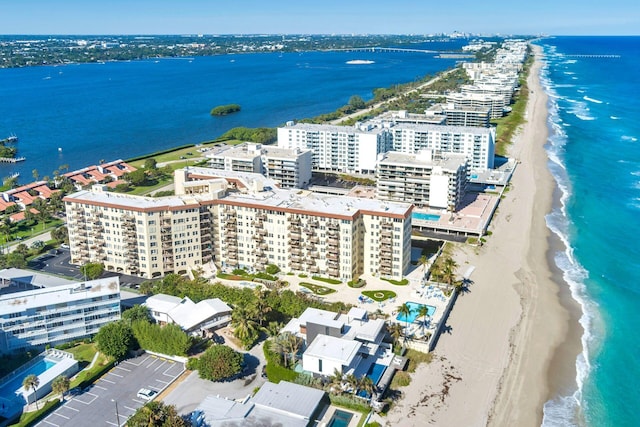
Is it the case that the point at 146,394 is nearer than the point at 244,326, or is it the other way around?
the point at 146,394

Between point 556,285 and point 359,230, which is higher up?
point 359,230

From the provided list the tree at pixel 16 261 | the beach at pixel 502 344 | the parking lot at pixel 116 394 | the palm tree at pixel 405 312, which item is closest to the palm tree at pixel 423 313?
the palm tree at pixel 405 312

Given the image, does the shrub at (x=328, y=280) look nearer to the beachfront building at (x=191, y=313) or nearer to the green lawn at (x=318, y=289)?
the green lawn at (x=318, y=289)

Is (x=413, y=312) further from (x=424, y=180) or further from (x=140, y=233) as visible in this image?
(x=424, y=180)

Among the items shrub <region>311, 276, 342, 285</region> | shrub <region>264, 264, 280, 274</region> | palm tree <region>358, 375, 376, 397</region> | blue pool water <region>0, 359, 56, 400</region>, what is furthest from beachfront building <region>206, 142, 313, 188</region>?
palm tree <region>358, 375, 376, 397</region>

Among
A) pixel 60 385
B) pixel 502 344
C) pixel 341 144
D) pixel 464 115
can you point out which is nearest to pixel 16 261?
pixel 60 385

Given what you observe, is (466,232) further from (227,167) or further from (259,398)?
(259,398)

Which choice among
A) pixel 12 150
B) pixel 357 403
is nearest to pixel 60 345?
pixel 357 403
